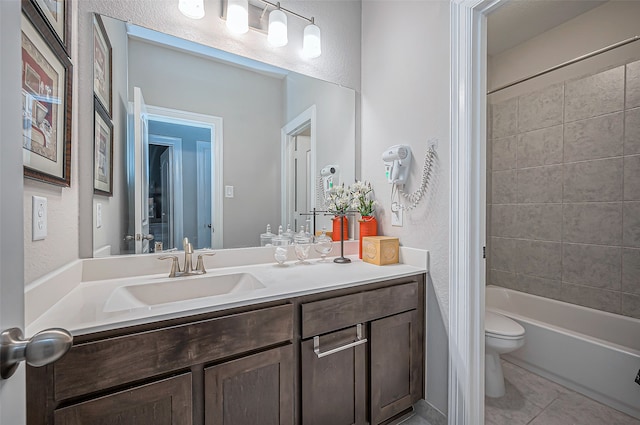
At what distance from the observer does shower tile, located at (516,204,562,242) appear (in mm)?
2287

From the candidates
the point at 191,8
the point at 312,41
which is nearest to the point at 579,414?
the point at 312,41

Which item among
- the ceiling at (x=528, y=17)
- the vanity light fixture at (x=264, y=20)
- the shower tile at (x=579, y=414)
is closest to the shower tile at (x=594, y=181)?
the ceiling at (x=528, y=17)

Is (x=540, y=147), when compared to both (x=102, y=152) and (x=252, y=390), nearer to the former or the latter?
(x=252, y=390)

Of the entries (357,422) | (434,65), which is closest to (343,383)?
(357,422)

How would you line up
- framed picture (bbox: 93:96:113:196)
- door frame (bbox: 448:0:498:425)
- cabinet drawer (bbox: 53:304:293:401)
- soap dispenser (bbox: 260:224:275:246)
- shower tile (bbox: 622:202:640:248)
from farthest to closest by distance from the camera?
shower tile (bbox: 622:202:640:248) → soap dispenser (bbox: 260:224:275:246) → door frame (bbox: 448:0:498:425) → framed picture (bbox: 93:96:113:196) → cabinet drawer (bbox: 53:304:293:401)

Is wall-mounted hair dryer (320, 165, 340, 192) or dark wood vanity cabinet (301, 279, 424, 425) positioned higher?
wall-mounted hair dryer (320, 165, 340, 192)

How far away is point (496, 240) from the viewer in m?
2.72

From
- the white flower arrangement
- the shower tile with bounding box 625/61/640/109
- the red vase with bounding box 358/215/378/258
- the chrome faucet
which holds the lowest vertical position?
the chrome faucet

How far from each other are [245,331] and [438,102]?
140cm

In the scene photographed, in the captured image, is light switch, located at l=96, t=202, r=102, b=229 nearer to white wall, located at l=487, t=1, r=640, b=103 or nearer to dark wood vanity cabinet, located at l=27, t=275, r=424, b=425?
dark wood vanity cabinet, located at l=27, t=275, r=424, b=425

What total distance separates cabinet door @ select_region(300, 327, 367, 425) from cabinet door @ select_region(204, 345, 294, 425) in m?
0.08

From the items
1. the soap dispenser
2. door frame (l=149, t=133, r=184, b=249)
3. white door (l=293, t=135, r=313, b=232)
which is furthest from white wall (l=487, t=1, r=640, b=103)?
door frame (l=149, t=133, r=184, b=249)

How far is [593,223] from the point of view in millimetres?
2084

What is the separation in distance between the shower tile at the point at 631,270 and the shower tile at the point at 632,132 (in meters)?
0.67
